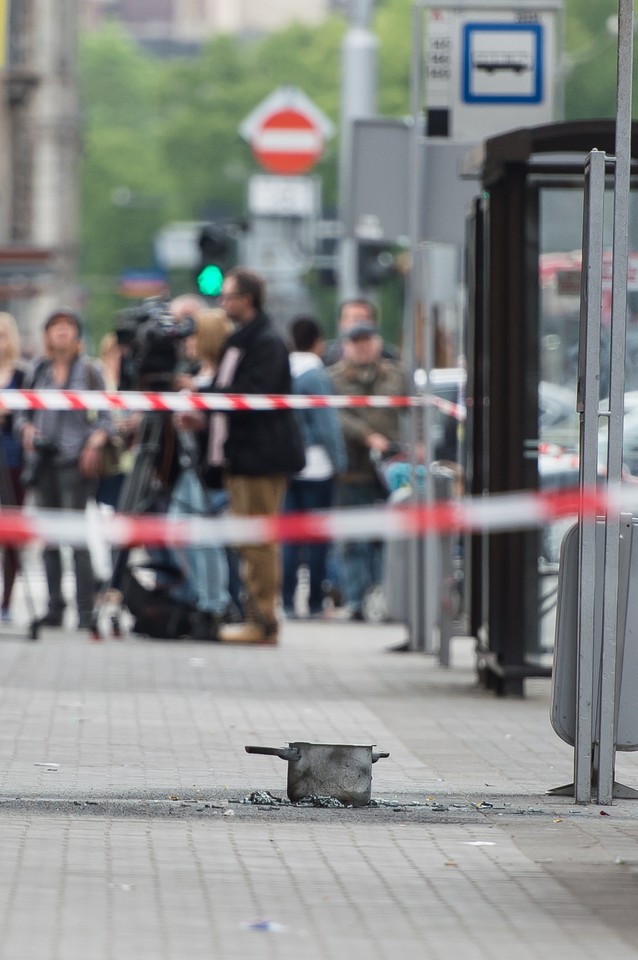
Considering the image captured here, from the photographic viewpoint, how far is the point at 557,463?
426 inches

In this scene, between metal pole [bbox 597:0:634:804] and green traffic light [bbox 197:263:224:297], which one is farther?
green traffic light [bbox 197:263:224:297]

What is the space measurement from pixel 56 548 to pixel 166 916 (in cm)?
848

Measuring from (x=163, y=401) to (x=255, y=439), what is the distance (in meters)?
0.69

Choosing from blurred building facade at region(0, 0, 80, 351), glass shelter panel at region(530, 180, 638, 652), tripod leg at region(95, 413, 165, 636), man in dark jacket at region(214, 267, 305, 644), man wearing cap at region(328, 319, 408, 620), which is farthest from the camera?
blurred building facade at region(0, 0, 80, 351)

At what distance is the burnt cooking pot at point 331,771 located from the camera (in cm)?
737

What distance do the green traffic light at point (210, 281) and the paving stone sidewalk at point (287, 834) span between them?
9.83 metres

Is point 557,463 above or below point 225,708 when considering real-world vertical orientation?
above

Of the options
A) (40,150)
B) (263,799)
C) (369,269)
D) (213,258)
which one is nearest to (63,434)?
(263,799)

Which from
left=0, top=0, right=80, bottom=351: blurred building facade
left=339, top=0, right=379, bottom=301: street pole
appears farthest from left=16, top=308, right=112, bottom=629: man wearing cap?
left=0, top=0, right=80, bottom=351: blurred building facade

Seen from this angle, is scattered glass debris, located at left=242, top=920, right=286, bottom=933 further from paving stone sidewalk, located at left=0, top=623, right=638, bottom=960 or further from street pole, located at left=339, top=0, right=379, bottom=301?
street pole, located at left=339, top=0, right=379, bottom=301

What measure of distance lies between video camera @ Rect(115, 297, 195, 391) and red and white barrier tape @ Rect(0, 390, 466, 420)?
132 mm

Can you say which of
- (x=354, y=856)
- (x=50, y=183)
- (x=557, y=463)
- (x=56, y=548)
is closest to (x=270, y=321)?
(x=56, y=548)

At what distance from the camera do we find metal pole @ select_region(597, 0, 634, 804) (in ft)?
24.4

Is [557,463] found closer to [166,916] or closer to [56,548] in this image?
[56,548]
